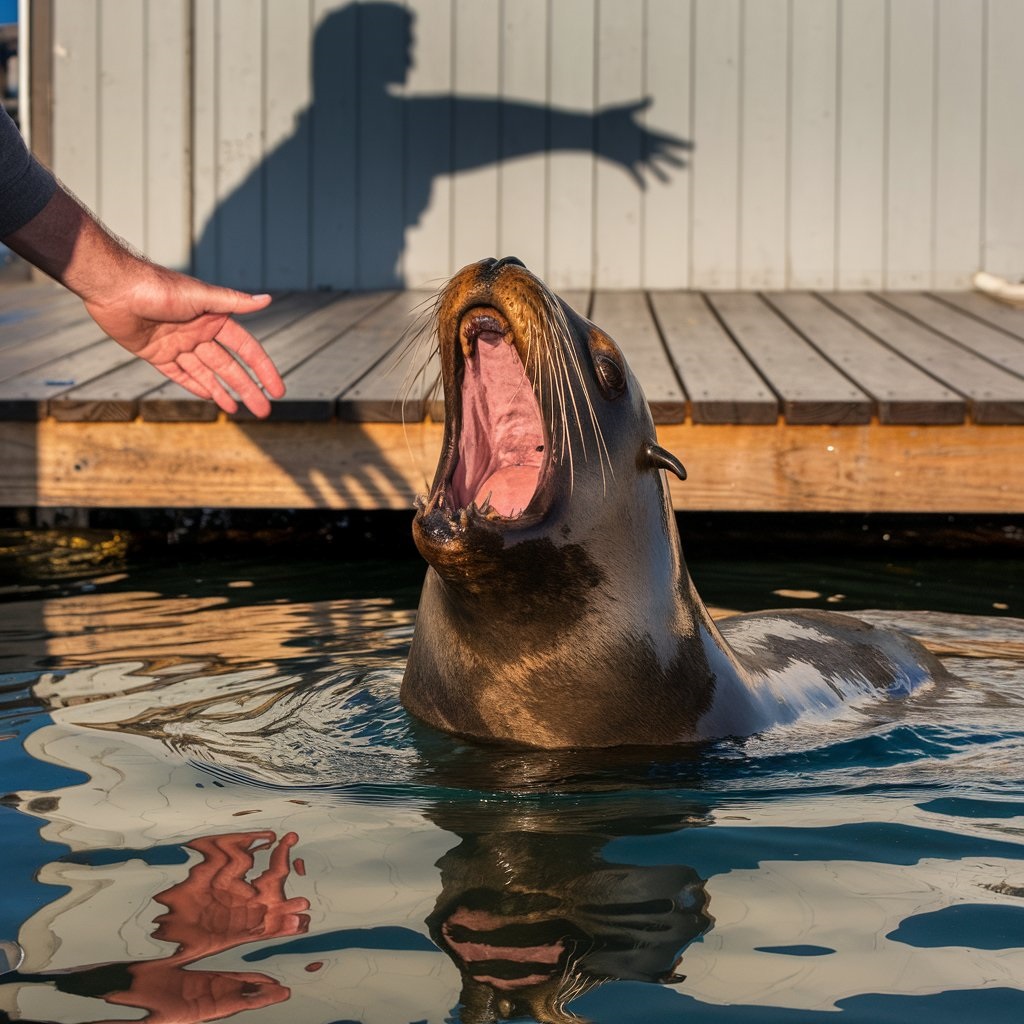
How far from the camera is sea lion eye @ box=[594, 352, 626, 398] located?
314 cm

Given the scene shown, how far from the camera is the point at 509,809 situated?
9.17ft

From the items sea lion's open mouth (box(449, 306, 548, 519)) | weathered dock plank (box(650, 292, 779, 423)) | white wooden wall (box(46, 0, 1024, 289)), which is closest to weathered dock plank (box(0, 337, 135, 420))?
weathered dock plank (box(650, 292, 779, 423))

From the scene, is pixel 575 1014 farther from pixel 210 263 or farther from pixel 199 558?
pixel 210 263

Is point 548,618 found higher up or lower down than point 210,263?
lower down

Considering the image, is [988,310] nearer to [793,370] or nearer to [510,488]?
[793,370]

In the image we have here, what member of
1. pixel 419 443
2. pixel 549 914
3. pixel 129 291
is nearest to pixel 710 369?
pixel 419 443

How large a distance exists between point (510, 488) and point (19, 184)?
1328mm

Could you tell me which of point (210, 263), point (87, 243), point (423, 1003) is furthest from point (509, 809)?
point (210, 263)

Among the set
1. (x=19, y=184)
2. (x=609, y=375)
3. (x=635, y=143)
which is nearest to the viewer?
(x=609, y=375)

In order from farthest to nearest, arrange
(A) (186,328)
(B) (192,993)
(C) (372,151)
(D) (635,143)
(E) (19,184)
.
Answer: (C) (372,151) → (D) (635,143) → (A) (186,328) → (E) (19,184) → (B) (192,993)

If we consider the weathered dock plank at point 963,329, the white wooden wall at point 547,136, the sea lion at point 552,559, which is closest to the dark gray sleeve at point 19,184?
the sea lion at point 552,559

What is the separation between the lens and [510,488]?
10.6 ft

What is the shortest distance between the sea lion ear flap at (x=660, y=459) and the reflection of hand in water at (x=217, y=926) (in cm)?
107

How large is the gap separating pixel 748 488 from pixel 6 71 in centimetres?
933
